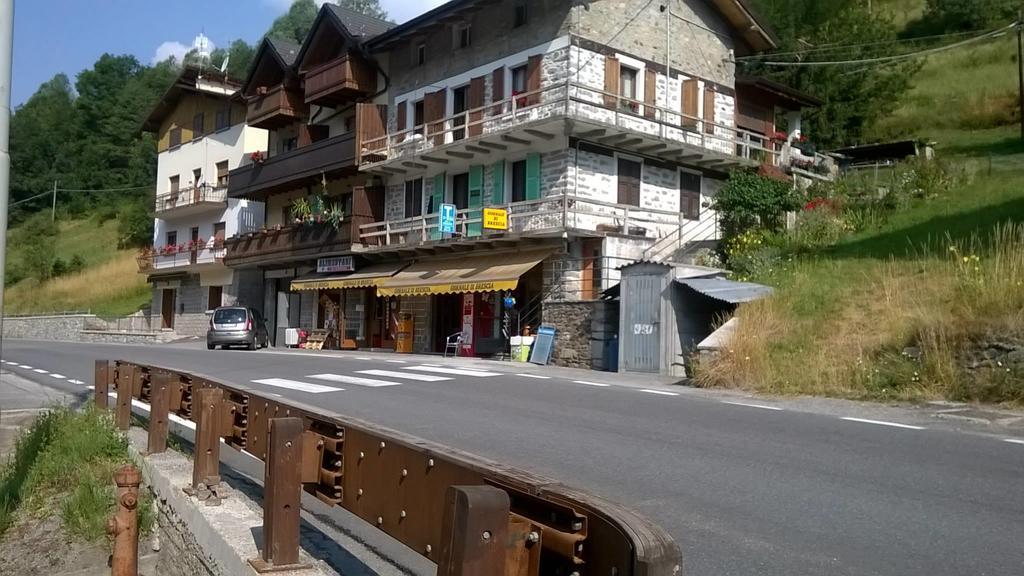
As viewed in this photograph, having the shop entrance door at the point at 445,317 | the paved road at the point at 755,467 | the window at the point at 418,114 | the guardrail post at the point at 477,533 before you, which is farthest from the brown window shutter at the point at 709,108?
the guardrail post at the point at 477,533

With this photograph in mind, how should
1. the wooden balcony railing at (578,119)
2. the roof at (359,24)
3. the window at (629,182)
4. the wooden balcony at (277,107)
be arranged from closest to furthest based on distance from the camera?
the wooden balcony railing at (578,119)
the window at (629,182)
the roof at (359,24)
the wooden balcony at (277,107)

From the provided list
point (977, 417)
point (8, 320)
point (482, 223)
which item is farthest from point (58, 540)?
point (8, 320)

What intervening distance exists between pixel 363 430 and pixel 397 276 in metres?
25.3

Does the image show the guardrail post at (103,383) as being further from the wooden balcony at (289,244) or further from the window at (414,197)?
the wooden balcony at (289,244)

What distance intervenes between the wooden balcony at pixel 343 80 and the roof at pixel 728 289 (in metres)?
18.4

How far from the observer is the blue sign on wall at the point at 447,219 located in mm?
26859

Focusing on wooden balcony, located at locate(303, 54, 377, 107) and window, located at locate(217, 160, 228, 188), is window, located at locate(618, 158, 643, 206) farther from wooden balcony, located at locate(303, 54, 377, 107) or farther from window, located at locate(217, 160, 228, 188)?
window, located at locate(217, 160, 228, 188)

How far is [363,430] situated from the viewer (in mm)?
3779

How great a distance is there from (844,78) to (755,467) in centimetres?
3745

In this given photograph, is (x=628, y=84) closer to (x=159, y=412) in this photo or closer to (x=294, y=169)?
(x=294, y=169)

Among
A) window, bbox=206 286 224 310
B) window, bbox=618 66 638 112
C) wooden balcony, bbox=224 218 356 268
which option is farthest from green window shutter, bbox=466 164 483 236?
window, bbox=206 286 224 310

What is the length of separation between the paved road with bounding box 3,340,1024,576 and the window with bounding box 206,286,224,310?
31.1 m

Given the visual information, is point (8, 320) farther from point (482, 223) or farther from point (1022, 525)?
point (1022, 525)

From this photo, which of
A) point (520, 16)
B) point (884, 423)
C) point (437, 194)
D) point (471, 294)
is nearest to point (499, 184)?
point (437, 194)
